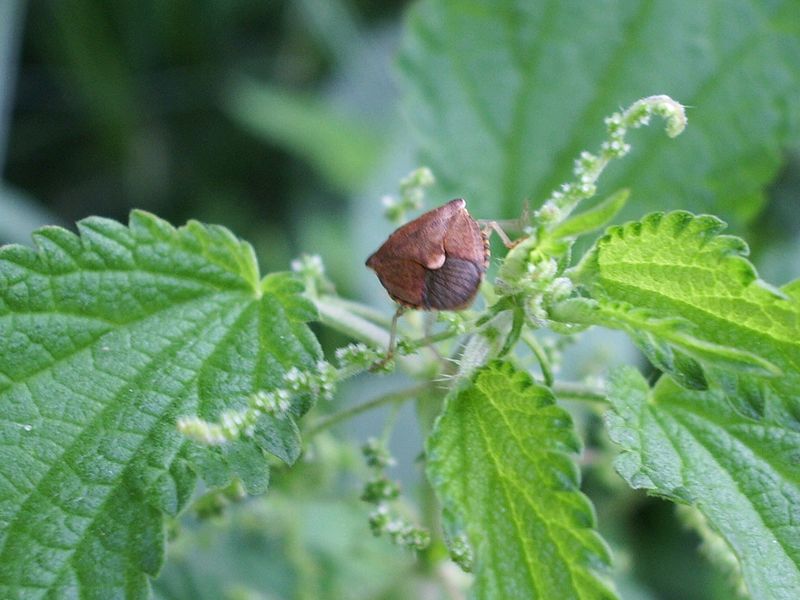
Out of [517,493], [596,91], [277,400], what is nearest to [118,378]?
[277,400]

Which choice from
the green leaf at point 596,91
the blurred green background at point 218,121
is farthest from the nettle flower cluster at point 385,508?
the blurred green background at point 218,121

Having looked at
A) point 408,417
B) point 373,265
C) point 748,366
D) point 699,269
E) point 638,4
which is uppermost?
point 638,4

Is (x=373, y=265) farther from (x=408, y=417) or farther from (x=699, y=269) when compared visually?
(x=408, y=417)

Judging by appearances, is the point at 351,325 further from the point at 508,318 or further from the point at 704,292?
the point at 704,292

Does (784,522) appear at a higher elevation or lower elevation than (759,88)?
lower

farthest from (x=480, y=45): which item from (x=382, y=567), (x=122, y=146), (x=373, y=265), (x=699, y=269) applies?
(x=122, y=146)

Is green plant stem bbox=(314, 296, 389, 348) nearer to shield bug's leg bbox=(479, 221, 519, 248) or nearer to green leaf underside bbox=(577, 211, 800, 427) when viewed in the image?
shield bug's leg bbox=(479, 221, 519, 248)

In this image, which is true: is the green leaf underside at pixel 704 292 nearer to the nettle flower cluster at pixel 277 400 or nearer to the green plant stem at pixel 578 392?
the green plant stem at pixel 578 392

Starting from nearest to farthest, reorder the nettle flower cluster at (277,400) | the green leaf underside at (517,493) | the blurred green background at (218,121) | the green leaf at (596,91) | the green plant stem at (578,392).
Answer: the green leaf underside at (517,493) < the nettle flower cluster at (277,400) < the green plant stem at (578,392) < the green leaf at (596,91) < the blurred green background at (218,121)
